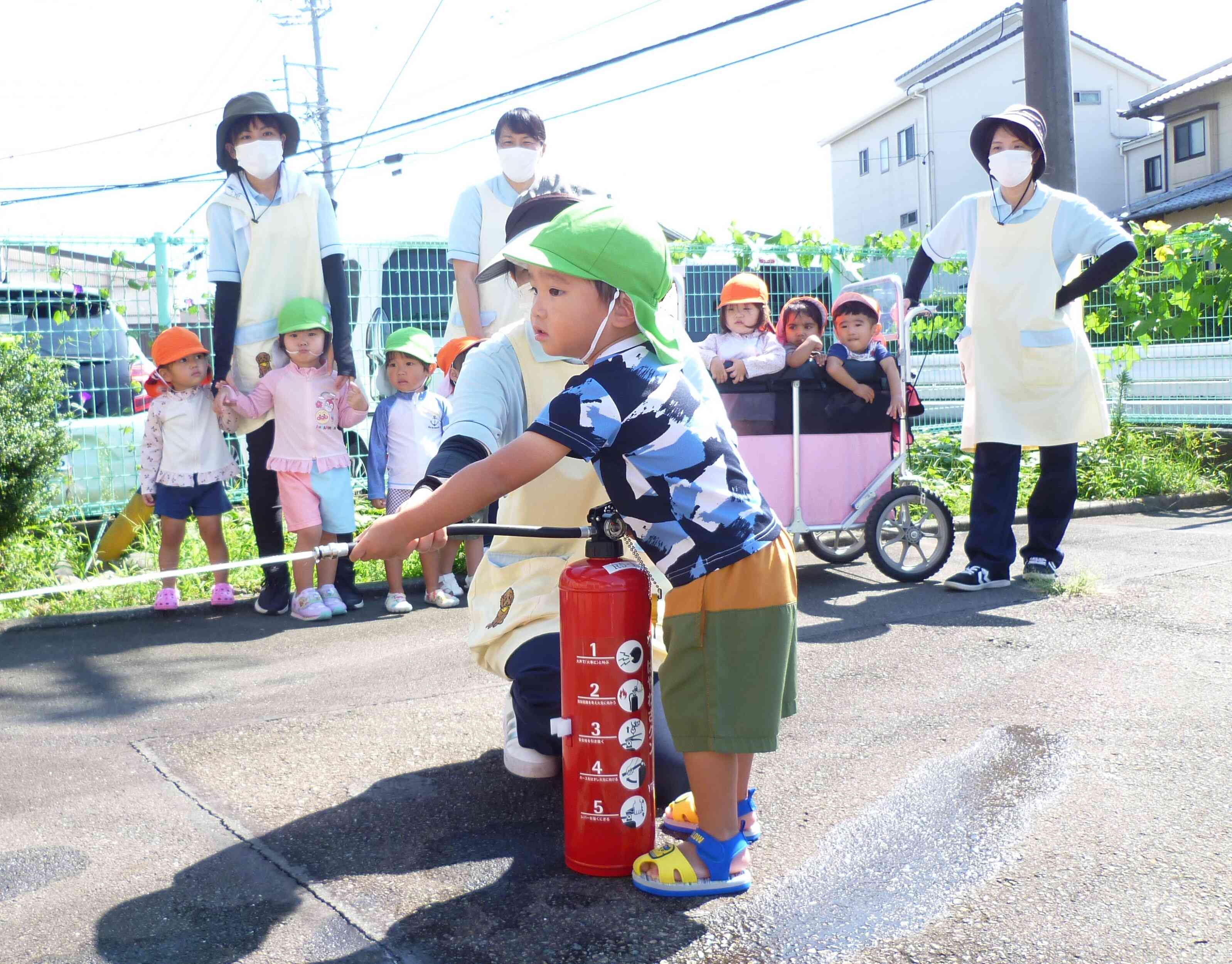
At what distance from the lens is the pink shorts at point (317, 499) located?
5547 mm

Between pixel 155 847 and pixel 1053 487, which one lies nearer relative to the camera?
pixel 155 847

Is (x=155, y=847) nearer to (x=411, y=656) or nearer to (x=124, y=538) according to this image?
(x=411, y=656)

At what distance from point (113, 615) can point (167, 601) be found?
0.89 feet

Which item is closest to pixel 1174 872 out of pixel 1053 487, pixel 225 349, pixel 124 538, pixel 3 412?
pixel 1053 487

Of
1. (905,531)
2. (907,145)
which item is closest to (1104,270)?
(905,531)

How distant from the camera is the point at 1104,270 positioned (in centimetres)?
543

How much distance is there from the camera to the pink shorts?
5.55m

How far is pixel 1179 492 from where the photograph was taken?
8977 millimetres

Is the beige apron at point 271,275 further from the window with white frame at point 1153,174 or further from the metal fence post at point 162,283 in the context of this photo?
the window with white frame at point 1153,174

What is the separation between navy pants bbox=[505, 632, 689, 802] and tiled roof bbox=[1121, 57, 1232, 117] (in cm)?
3226

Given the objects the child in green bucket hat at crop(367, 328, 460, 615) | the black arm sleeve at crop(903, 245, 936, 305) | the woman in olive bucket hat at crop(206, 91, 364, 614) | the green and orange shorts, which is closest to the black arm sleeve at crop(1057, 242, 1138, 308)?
the black arm sleeve at crop(903, 245, 936, 305)

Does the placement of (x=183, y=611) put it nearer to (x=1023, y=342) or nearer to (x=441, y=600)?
(x=441, y=600)

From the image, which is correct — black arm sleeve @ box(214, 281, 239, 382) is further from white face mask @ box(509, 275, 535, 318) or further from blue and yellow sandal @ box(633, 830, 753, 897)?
blue and yellow sandal @ box(633, 830, 753, 897)

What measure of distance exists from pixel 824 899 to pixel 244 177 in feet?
14.6
